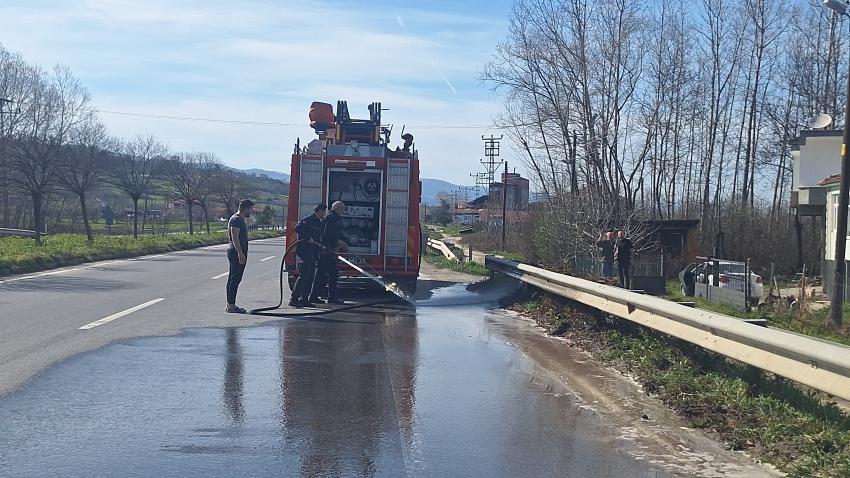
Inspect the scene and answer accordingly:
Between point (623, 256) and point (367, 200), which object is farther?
point (623, 256)

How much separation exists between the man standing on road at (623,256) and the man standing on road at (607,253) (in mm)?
167

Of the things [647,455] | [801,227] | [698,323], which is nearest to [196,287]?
[698,323]

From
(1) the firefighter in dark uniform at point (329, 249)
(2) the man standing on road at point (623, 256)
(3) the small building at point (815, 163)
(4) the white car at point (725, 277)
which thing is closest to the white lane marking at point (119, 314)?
(1) the firefighter in dark uniform at point (329, 249)

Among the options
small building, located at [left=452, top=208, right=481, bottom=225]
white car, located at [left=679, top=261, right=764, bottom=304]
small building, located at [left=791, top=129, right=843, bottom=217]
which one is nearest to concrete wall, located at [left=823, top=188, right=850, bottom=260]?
small building, located at [left=791, top=129, right=843, bottom=217]

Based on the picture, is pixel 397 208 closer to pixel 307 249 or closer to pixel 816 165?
pixel 307 249

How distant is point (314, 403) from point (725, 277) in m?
17.1

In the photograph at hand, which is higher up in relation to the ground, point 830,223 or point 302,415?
point 830,223

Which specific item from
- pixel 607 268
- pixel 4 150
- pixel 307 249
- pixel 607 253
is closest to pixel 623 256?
pixel 607 268

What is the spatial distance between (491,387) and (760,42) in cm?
3514

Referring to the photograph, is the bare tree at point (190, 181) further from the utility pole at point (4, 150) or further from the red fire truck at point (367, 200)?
the red fire truck at point (367, 200)

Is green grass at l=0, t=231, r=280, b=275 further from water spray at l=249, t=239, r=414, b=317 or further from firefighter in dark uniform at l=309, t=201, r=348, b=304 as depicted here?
firefighter in dark uniform at l=309, t=201, r=348, b=304

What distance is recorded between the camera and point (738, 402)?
24.2ft

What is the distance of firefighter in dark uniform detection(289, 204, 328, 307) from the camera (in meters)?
15.0

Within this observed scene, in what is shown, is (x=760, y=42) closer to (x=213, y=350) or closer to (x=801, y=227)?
(x=801, y=227)
